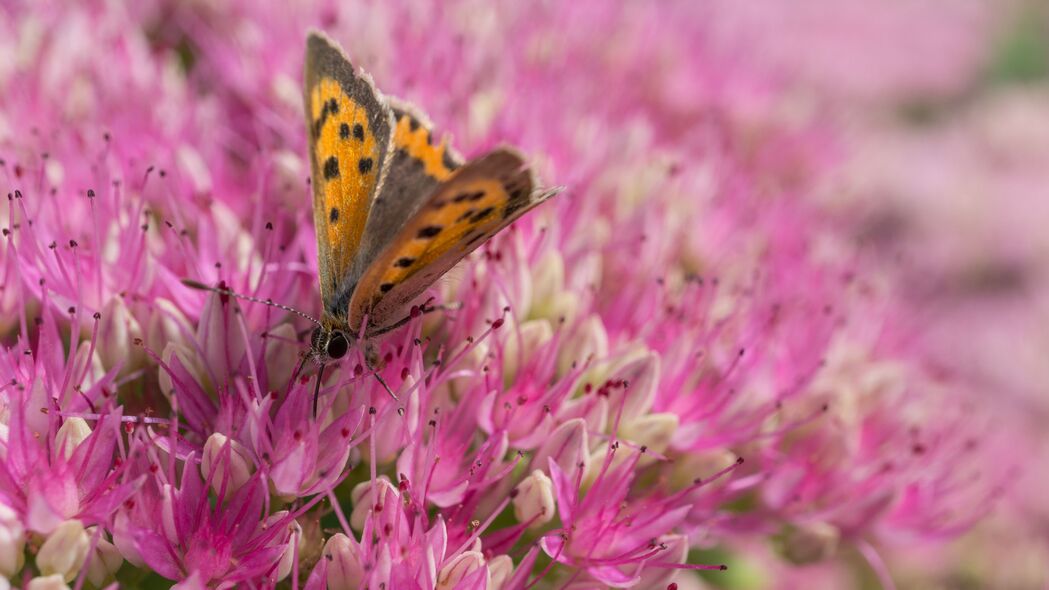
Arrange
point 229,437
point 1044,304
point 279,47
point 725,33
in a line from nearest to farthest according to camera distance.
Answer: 1. point 229,437
2. point 279,47
3. point 725,33
4. point 1044,304

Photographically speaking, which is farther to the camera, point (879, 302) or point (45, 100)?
point (879, 302)

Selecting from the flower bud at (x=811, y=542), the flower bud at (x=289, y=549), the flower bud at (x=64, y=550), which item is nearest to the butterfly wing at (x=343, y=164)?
the flower bud at (x=289, y=549)

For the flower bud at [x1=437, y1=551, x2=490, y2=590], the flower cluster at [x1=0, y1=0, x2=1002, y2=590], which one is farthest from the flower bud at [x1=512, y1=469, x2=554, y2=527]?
the flower bud at [x1=437, y1=551, x2=490, y2=590]

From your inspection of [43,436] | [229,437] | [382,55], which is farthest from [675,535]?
[382,55]

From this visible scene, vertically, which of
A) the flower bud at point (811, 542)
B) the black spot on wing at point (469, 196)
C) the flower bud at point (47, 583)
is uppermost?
the black spot on wing at point (469, 196)

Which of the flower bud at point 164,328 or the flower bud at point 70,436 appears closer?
the flower bud at point 70,436

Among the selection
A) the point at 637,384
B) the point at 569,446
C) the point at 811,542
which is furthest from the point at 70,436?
the point at 811,542

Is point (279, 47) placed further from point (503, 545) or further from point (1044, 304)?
point (1044, 304)

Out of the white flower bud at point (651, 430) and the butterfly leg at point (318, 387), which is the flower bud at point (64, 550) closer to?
the butterfly leg at point (318, 387)

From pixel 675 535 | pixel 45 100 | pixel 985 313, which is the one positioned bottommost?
pixel 675 535
